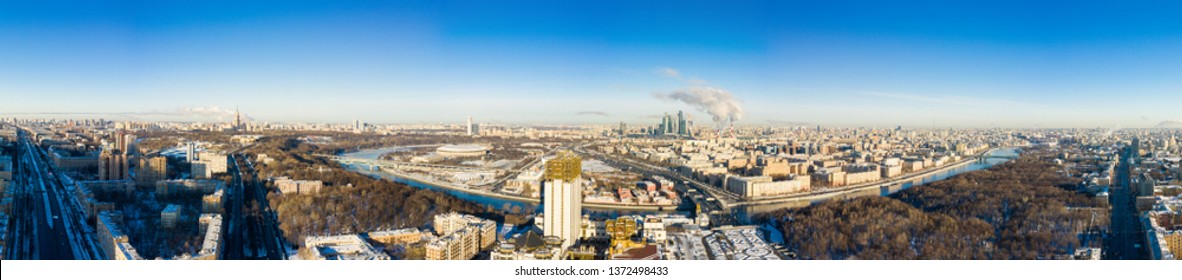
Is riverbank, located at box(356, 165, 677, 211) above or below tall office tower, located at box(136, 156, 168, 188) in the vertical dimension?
below

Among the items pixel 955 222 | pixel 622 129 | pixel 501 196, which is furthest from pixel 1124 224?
pixel 501 196

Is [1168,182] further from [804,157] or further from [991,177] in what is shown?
[804,157]

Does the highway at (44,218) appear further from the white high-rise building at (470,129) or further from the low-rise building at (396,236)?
the white high-rise building at (470,129)

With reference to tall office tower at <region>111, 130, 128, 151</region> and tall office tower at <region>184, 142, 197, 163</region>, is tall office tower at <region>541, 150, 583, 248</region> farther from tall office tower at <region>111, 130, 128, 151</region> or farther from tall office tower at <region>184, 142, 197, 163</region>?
tall office tower at <region>111, 130, 128, 151</region>

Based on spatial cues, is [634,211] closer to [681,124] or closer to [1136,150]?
[681,124]

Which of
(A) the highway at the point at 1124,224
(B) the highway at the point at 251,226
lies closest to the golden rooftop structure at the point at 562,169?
(B) the highway at the point at 251,226

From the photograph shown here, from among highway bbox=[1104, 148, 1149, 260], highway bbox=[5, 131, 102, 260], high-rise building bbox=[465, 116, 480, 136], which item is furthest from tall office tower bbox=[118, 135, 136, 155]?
highway bbox=[1104, 148, 1149, 260]

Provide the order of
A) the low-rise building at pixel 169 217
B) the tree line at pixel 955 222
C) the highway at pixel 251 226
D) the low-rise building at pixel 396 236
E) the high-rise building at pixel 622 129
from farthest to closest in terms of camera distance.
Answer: the high-rise building at pixel 622 129 → the low-rise building at pixel 169 217 → the low-rise building at pixel 396 236 → the highway at pixel 251 226 → the tree line at pixel 955 222
